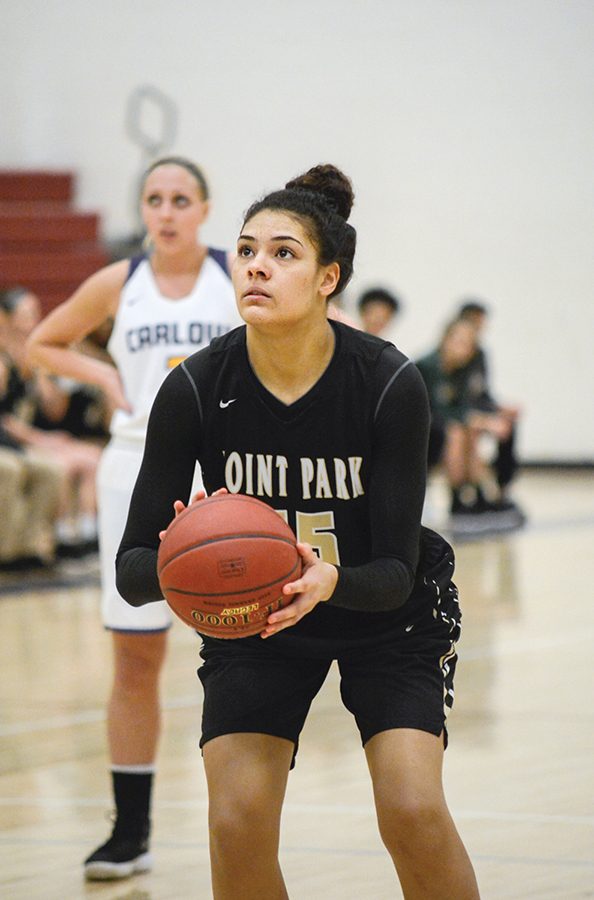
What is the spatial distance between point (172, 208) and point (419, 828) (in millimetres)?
2128

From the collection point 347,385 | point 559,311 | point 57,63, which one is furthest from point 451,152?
point 347,385

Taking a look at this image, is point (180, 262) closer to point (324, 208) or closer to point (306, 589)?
point (324, 208)

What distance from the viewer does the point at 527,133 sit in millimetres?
15453

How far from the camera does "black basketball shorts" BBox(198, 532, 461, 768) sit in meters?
2.78

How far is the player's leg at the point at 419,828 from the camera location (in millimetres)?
2619

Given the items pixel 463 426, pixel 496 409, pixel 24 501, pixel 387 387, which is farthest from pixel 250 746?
pixel 496 409

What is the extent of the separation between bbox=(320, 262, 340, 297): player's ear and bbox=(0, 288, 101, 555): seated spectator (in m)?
6.40

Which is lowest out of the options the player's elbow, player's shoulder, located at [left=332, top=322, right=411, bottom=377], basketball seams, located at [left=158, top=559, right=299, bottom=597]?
the player's elbow

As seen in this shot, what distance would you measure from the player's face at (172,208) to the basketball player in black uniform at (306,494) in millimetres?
1258

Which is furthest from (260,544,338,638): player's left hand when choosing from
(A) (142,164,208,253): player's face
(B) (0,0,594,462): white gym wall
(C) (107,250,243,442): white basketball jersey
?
(B) (0,0,594,462): white gym wall

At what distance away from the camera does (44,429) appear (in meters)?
9.98

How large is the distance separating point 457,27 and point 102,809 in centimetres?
1220

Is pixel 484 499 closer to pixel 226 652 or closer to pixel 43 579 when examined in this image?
pixel 43 579

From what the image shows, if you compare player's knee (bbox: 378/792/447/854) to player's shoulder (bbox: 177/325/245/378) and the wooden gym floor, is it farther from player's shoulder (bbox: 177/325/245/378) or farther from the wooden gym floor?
the wooden gym floor
